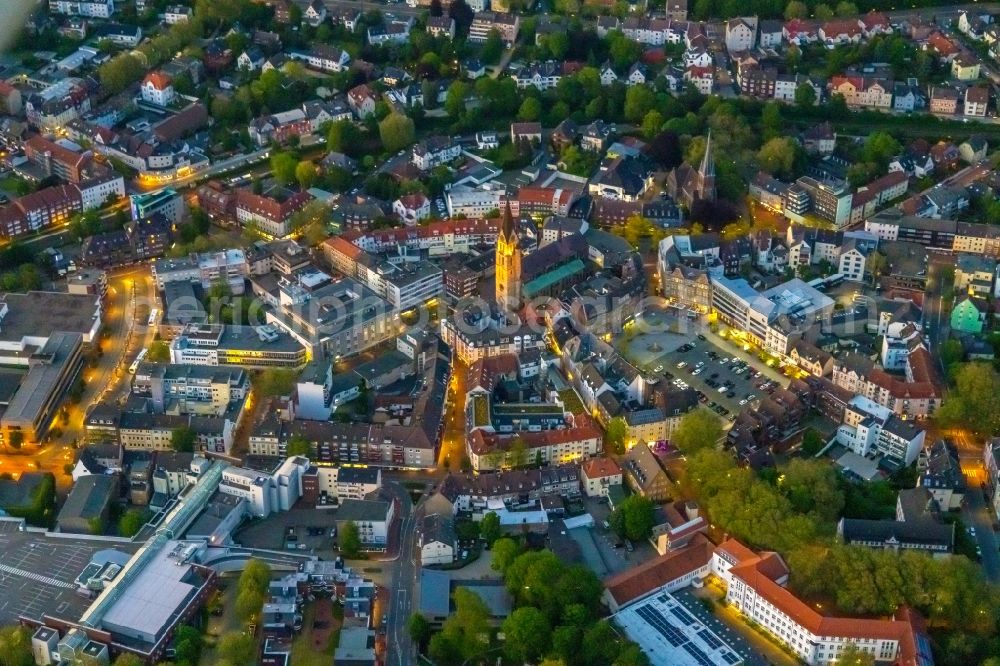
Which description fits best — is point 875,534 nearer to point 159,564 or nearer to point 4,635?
point 159,564

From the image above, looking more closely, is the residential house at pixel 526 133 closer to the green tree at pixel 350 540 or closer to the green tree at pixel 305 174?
the green tree at pixel 305 174

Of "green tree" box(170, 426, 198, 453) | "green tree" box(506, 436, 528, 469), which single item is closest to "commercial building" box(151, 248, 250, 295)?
"green tree" box(170, 426, 198, 453)

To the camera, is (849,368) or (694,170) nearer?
(849,368)

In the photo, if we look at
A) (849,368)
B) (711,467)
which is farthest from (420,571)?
(849,368)

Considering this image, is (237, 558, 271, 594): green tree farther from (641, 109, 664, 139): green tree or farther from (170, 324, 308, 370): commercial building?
(641, 109, 664, 139): green tree

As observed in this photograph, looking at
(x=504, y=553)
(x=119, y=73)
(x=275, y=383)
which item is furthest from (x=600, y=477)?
(x=119, y=73)

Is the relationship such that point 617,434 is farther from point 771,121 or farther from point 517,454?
point 771,121
